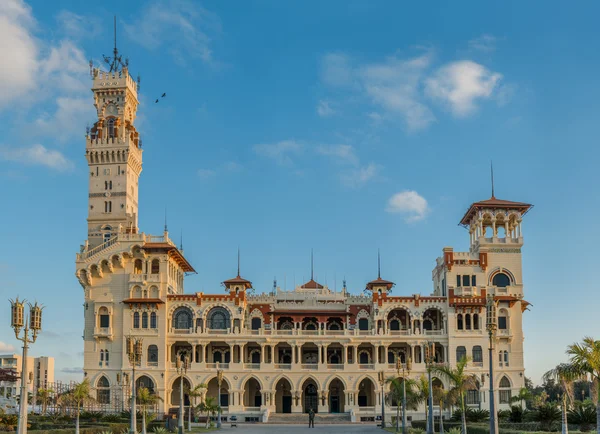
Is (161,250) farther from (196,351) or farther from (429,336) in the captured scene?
(429,336)

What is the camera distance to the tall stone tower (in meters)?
94.0

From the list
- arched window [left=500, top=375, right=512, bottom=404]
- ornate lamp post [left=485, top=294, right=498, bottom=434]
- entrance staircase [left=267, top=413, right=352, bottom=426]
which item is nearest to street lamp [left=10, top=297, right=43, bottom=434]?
ornate lamp post [left=485, top=294, right=498, bottom=434]

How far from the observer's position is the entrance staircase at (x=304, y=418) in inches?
3279

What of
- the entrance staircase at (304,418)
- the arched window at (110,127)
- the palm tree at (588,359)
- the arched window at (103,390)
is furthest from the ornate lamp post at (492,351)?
the arched window at (110,127)

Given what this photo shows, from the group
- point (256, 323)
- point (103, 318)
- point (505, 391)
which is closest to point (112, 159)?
point (103, 318)

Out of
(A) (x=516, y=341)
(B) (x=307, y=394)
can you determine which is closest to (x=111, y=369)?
(B) (x=307, y=394)

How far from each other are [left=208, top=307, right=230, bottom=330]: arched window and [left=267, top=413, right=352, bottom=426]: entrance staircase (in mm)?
11636

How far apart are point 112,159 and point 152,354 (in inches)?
906

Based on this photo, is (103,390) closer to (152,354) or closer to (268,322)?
(152,354)

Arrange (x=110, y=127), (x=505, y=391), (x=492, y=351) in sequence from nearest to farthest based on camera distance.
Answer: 1. (x=492, y=351)
2. (x=505, y=391)
3. (x=110, y=127)

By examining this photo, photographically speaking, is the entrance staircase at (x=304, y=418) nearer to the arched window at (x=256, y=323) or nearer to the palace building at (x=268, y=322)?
the palace building at (x=268, y=322)

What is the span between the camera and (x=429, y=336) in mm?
90500

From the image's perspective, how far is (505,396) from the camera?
87.7 meters

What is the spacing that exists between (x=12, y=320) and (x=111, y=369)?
Answer: 185 ft
